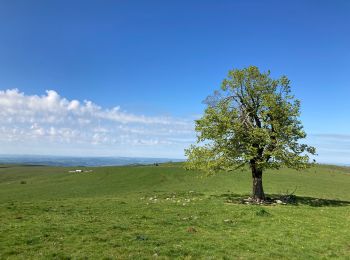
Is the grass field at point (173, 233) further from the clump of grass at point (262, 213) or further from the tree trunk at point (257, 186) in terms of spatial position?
the tree trunk at point (257, 186)

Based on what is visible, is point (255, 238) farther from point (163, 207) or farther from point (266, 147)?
point (266, 147)

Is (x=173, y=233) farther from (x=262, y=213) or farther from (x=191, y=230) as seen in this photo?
(x=262, y=213)

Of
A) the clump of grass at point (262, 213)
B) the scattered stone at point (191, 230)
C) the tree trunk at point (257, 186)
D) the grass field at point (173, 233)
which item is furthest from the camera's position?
the tree trunk at point (257, 186)

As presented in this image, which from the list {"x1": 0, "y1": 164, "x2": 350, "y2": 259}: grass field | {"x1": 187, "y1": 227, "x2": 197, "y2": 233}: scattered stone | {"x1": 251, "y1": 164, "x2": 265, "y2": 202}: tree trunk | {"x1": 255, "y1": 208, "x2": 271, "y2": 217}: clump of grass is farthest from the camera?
{"x1": 251, "y1": 164, "x2": 265, "y2": 202}: tree trunk

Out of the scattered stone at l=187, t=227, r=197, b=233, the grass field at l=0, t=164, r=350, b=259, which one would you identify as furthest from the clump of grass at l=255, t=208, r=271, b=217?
the scattered stone at l=187, t=227, r=197, b=233

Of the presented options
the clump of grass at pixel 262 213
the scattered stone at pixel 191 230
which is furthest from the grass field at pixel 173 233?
the scattered stone at pixel 191 230

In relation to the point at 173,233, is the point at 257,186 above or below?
above

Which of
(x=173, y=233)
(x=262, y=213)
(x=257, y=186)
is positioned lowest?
(x=173, y=233)

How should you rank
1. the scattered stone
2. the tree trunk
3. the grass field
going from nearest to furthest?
the grass field → the scattered stone → the tree trunk

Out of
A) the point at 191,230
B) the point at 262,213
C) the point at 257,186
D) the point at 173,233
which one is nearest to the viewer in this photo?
the point at 173,233

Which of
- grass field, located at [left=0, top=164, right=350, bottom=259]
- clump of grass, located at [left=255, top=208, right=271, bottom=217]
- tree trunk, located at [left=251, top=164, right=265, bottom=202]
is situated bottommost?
grass field, located at [left=0, top=164, right=350, bottom=259]

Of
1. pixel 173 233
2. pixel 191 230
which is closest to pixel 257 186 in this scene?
pixel 191 230

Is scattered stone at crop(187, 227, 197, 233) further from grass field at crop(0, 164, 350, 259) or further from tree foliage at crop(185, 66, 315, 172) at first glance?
tree foliage at crop(185, 66, 315, 172)

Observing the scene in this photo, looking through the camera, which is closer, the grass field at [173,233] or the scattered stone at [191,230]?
the grass field at [173,233]
